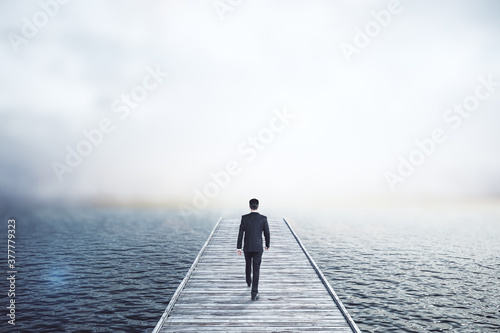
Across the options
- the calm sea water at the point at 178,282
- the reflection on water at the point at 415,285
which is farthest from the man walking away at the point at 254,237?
the reflection on water at the point at 415,285

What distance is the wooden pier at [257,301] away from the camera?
7.19 meters

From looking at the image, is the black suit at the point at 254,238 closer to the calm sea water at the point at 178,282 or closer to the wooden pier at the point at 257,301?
the wooden pier at the point at 257,301

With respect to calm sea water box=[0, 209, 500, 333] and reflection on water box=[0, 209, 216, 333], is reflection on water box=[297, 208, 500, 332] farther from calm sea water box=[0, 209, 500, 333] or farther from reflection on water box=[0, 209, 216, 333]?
reflection on water box=[0, 209, 216, 333]

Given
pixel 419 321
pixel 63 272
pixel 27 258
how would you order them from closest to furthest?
pixel 419 321 → pixel 63 272 → pixel 27 258

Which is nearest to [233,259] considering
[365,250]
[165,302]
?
[165,302]

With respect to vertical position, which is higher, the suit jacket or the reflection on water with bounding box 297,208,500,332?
the suit jacket

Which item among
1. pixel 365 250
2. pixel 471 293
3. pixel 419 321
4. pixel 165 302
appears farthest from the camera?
pixel 365 250

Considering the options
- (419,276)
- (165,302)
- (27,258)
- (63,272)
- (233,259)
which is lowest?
(419,276)

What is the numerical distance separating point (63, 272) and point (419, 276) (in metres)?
21.1

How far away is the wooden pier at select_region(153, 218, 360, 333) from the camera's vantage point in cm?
719

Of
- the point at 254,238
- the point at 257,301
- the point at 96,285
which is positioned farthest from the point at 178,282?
the point at 254,238

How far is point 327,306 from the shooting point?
27.2ft

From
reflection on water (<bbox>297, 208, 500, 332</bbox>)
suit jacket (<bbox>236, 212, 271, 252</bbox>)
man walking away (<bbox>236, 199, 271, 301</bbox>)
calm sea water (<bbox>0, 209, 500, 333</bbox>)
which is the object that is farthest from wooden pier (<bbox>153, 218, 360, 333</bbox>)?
reflection on water (<bbox>297, 208, 500, 332</bbox>)

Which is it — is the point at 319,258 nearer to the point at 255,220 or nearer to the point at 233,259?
the point at 233,259
